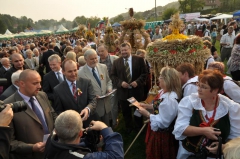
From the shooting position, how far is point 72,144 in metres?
2.06

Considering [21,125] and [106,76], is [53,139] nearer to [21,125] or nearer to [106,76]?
[21,125]

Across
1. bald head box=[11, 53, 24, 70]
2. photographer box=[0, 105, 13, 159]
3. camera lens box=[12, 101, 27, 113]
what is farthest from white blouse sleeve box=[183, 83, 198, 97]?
bald head box=[11, 53, 24, 70]

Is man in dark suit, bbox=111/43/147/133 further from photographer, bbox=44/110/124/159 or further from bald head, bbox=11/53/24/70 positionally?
photographer, bbox=44/110/124/159

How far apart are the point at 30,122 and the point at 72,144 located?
1.08 meters

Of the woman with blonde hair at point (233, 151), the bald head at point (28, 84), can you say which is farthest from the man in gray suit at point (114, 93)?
the woman with blonde hair at point (233, 151)

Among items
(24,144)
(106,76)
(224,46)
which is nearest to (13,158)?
(24,144)

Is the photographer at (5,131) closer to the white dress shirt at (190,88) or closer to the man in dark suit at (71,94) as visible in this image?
the man in dark suit at (71,94)

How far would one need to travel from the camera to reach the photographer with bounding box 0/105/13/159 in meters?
2.21

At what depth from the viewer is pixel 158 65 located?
193 inches

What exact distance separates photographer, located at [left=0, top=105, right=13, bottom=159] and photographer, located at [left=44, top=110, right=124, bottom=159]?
0.45 metres

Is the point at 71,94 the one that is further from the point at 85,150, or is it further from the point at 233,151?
the point at 233,151

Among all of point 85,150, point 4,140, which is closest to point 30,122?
point 4,140

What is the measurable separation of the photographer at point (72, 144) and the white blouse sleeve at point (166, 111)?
1.16 metres

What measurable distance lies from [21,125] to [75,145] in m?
1.12
